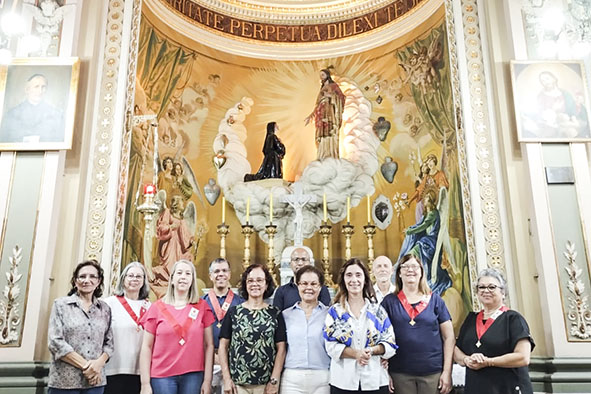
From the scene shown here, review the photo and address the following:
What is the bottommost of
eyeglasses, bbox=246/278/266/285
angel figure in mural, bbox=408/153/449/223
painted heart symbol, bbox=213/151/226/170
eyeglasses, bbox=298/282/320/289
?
eyeglasses, bbox=298/282/320/289

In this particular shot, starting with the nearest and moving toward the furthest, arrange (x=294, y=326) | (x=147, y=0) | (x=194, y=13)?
1. (x=294, y=326)
2. (x=147, y=0)
3. (x=194, y=13)

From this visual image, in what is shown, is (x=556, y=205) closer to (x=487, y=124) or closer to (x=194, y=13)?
(x=487, y=124)

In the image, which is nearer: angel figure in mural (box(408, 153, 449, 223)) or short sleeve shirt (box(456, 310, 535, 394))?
short sleeve shirt (box(456, 310, 535, 394))

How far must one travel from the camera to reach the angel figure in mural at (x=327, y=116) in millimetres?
10352

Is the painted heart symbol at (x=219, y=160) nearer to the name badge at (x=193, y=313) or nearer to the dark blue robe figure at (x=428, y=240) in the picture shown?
the dark blue robe figure at (x=428, y=240)

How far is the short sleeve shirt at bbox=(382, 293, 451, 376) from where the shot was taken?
3.95m

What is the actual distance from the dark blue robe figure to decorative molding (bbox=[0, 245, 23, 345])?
17.5 ft

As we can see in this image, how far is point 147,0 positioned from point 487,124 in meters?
5.39

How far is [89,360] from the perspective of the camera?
407cm

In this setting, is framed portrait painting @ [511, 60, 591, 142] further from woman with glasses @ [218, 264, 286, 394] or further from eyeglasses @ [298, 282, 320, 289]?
woman with glasses @ [218, 264, 286, 394]

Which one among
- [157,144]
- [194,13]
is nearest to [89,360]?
[157,144]

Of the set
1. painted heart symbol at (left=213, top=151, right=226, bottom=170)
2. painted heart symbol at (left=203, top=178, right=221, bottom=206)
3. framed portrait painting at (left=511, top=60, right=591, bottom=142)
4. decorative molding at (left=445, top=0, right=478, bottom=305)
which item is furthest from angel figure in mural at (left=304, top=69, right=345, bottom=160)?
framed portrait painting at (left=511, top=60, right=591, bottom=142)

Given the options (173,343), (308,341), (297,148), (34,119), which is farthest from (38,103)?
(297,148)

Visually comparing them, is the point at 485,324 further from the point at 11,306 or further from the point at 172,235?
the point at 172,235
